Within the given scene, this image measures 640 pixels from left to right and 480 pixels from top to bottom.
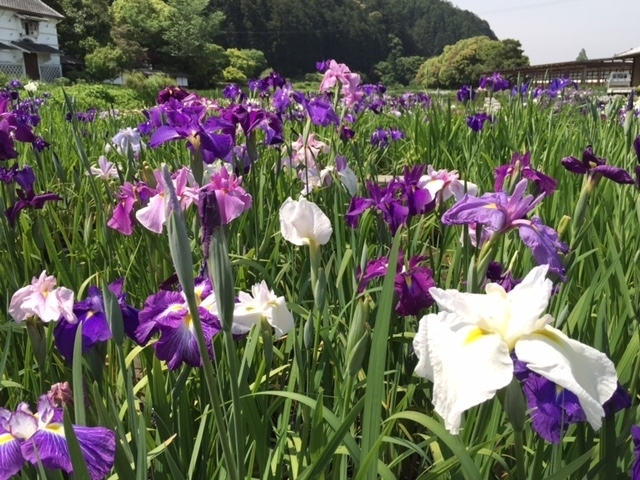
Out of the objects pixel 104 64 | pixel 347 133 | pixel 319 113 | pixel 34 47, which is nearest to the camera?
pixel 319 113

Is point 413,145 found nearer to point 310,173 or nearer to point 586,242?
point 310,173

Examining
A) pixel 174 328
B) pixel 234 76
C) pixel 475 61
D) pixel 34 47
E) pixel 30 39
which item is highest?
pixel 30 39

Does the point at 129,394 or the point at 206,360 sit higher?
the point at 206,360

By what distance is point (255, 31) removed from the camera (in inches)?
3885

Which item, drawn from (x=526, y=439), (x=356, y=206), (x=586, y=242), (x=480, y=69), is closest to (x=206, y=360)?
(x=526, y=439)

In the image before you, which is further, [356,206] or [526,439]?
[356,206]

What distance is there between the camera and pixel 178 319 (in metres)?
1.05

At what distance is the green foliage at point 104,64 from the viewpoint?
131 ft

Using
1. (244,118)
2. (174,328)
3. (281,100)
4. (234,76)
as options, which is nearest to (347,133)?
(281,100)

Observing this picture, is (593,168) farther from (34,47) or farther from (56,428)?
(34,47)

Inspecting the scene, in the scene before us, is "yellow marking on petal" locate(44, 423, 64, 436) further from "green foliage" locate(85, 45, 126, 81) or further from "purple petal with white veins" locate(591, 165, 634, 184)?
"green foliage" locate(85, 45, 126, 81)

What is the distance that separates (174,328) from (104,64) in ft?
144

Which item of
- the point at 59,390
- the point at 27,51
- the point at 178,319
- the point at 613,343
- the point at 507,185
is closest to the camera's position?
the point at 59,390

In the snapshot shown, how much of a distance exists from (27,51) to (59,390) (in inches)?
1901
